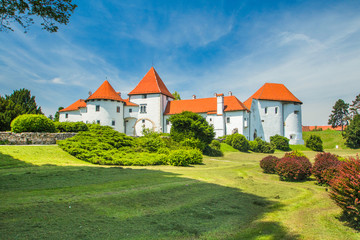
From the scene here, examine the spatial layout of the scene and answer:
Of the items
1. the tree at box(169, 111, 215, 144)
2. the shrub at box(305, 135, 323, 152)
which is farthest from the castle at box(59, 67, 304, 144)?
the tree at box(169, 111, 215, 144)

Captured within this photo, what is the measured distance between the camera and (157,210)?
18.9ft

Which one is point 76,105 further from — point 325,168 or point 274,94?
point 325,168

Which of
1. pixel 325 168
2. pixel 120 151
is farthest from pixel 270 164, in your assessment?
pixel 120 151

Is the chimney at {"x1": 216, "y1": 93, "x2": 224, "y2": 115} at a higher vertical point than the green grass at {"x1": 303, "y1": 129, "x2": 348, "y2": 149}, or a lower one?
higher

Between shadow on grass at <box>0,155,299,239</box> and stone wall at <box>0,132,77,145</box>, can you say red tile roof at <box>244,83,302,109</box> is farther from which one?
shadow on grass at <box>0,155,299,239</box>

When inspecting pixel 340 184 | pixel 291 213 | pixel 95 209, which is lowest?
pixel 291 213

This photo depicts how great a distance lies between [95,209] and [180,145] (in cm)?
1904

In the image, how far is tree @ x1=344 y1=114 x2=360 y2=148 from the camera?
42375 mm

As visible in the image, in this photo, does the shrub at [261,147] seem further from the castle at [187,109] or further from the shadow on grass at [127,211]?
the shadow on grass at [127,211]

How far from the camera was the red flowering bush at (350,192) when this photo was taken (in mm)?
5037

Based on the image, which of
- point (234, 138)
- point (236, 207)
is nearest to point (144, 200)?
point (236, 207)

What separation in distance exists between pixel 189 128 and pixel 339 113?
66.1m

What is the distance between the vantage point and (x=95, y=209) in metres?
5.47

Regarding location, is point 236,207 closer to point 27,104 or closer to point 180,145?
point 180,145
